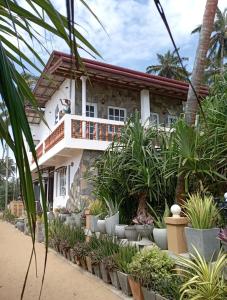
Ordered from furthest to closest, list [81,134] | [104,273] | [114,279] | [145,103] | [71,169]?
[145,103] < [71,169] < [81,134] < [104,273] < [114,279]

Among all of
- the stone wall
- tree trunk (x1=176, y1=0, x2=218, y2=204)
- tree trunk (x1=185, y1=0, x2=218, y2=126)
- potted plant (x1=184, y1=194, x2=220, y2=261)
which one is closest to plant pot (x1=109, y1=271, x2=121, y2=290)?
potted plant (x1=184, y1=194, x2=220, y2=261)

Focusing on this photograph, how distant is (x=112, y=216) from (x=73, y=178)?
22.8 feet

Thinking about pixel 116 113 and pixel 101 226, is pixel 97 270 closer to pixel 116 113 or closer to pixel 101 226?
pixel 101 226

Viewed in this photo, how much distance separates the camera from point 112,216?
9172 mm

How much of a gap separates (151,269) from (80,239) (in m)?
3.90

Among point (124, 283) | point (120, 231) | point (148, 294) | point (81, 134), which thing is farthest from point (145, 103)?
point (148, 294)

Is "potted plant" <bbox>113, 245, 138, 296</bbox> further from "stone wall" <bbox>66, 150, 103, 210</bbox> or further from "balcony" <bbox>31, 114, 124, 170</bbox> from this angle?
"balcony" <bbox>31, 114, 124, 170</bbox>

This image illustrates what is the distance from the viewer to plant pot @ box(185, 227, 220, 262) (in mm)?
5328

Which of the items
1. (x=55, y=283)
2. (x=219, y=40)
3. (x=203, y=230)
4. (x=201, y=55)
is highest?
(x=219, y=40)

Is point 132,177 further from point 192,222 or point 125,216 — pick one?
point 192,222

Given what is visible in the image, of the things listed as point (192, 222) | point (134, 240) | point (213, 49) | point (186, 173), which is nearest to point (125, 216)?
point (134, 240)

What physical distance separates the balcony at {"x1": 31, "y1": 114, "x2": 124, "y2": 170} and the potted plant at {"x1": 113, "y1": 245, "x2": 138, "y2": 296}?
26.6 feet

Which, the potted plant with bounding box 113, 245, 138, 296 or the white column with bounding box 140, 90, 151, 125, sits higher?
the white column with bounding box 140, 90, 151, 125

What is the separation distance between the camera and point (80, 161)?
14.9 metres
